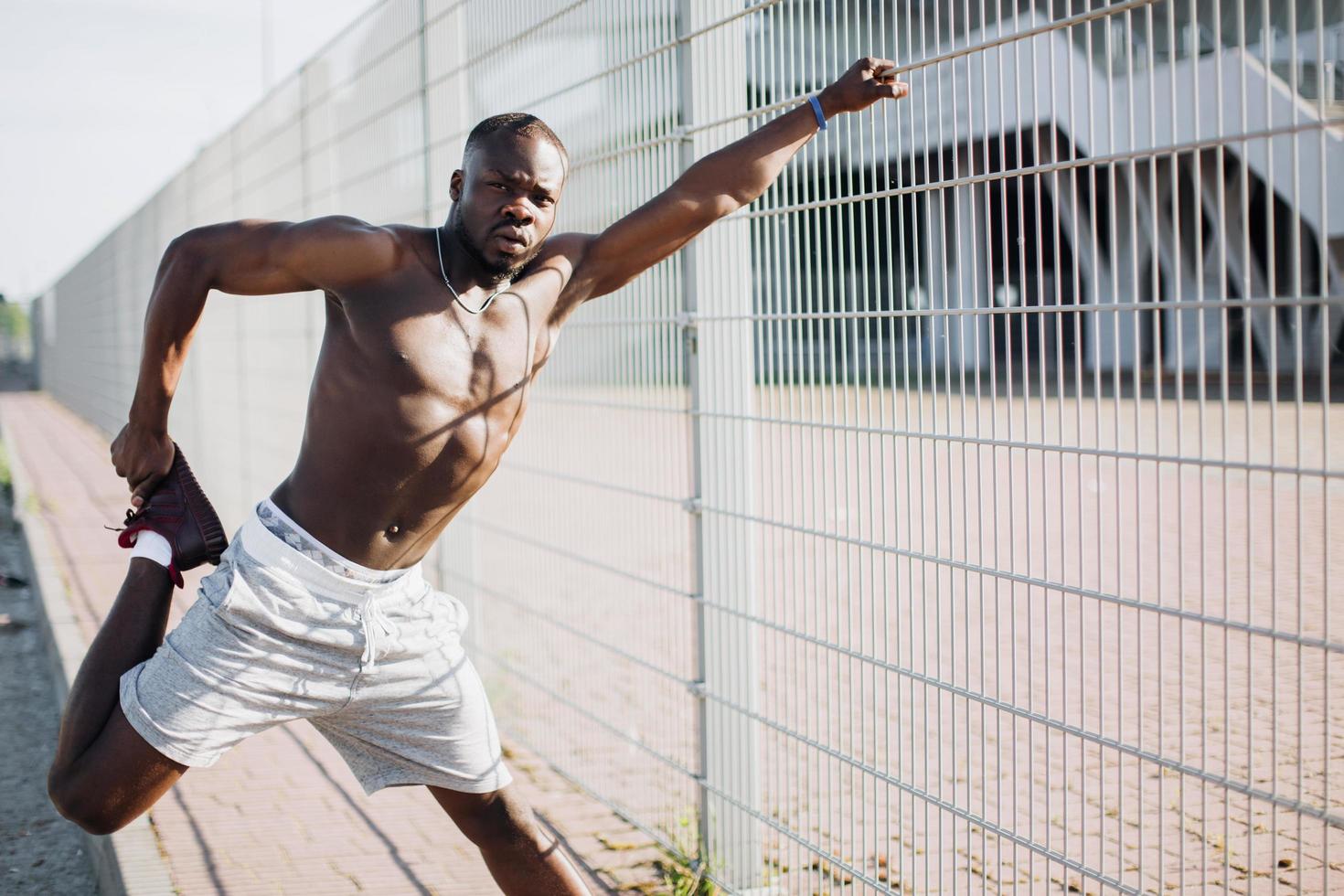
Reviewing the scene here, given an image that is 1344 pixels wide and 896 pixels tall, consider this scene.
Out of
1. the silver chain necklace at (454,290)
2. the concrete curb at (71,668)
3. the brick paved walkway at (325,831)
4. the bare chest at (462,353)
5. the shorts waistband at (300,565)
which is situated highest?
the silver chain necklace at (454,290)

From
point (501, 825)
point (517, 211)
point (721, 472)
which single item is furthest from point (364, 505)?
point (721, 472)

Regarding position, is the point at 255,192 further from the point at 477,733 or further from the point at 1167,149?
the point at 1167,149

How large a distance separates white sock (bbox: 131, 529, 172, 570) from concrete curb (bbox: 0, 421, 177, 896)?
1.30 meters

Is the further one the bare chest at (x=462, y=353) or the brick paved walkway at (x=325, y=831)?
the brick paved walkway at (x=325, y=831)

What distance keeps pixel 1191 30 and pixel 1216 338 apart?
1.80ft

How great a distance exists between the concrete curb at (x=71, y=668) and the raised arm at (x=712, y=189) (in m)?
2.22

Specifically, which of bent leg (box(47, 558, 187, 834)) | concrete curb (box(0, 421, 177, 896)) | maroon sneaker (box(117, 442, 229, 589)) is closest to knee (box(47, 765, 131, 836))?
bent leg (box(47, 558, 187, 834))

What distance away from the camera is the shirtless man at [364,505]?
293 centimetres

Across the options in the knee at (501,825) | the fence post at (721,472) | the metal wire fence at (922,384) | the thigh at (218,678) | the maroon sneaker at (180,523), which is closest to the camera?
the metal wire fence at (922,384)

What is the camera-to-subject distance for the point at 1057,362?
264cm

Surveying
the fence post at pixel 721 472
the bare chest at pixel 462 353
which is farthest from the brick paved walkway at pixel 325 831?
the bare chest at pixel 462 353

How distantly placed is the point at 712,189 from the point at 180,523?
4.95 feet

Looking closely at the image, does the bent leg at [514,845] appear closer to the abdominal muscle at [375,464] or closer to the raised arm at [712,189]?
the abdominal muscle at [375,464]

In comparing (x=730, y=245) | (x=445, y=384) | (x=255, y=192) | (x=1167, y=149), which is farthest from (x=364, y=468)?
(x=255, y=192)
